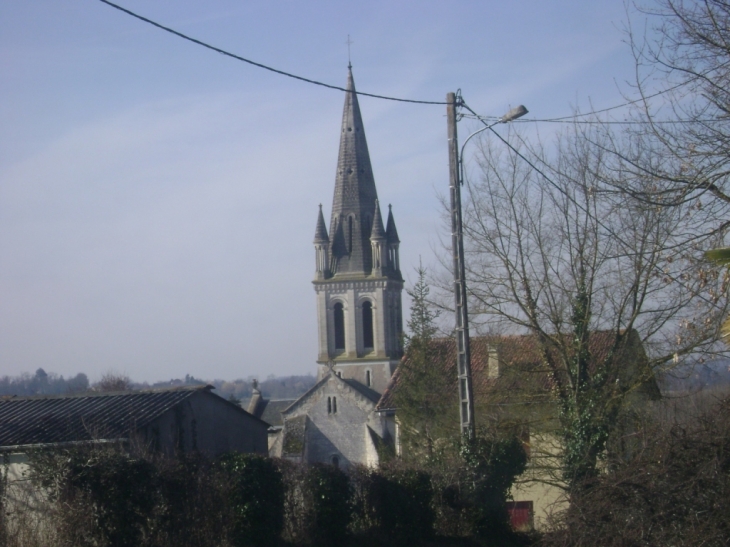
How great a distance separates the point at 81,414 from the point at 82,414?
0.41 ft

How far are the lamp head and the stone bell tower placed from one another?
1907 inches

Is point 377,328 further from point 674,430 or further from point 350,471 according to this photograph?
point 674,430

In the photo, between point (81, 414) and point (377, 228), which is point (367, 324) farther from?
point (81, 414)

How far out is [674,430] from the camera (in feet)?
30.6

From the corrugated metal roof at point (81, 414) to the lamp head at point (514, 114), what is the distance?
370 inches

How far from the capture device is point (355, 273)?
6284cm

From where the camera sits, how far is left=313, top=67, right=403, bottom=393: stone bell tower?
203ft

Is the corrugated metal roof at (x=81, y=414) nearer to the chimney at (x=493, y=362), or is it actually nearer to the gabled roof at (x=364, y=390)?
the chimney at (x=493, y=362)

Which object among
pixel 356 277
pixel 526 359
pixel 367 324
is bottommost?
pixel 526 359

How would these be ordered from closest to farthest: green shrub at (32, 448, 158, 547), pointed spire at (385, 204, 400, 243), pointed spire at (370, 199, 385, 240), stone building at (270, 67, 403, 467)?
green shrub at (32, 448, 158, 547), stone building at (270, 67, 403, 467), pointed spire at (370, 199, 385, 240), pointed spire at (385, 204, 400, 243)

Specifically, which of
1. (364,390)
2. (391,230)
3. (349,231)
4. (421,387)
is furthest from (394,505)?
(391,230)

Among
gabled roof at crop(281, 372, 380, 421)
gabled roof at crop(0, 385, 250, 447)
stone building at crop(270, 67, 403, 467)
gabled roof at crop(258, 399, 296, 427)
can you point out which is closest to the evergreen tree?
gabled roof at crop(0, 385, 250, 447)

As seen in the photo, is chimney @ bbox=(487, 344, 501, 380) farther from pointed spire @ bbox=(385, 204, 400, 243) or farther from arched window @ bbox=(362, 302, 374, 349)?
pointed spire @ bbox=(385, 204, 400, 243)

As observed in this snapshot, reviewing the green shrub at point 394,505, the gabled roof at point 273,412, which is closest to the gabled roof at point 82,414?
the green shrub at point 394,505
